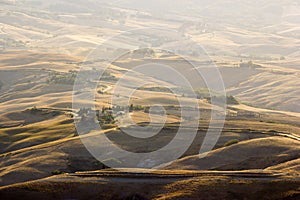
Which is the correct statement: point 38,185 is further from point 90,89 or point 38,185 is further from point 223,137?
point 90,89

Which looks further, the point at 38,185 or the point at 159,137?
the point at 159,137

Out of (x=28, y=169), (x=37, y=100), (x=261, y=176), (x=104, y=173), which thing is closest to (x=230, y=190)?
(x=261, y=176)

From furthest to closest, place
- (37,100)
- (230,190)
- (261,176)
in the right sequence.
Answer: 1. (37,100)
2. (261,176)
3. (230,190)

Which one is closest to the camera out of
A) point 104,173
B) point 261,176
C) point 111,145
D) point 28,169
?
point 261,176

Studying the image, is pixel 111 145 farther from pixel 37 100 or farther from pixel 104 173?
pixel 37 100

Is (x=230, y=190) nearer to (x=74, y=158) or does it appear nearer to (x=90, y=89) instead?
(x=74, y=158)

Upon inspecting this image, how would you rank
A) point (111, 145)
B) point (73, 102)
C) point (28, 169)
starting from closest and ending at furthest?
1. point (28, 169)
2. point (111, 145)
3. point (73, 102)

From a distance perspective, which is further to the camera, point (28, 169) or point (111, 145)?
point (111, 145)

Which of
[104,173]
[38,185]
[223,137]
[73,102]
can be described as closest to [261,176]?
[104,173]

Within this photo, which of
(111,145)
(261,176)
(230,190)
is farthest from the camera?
(111,145)
